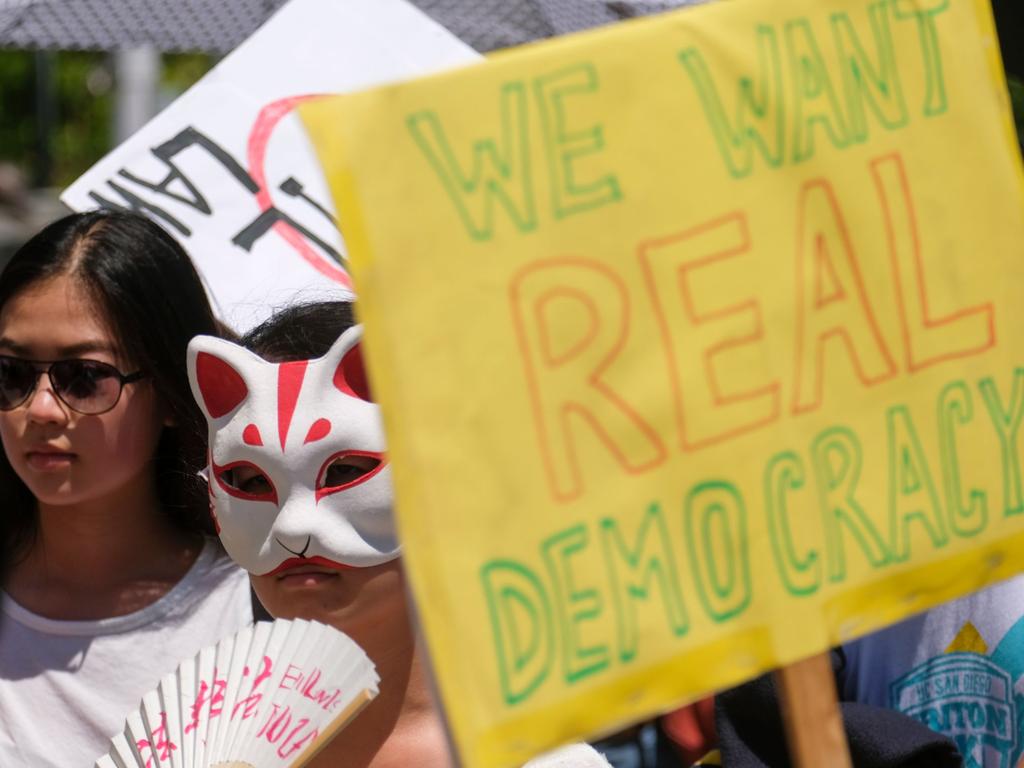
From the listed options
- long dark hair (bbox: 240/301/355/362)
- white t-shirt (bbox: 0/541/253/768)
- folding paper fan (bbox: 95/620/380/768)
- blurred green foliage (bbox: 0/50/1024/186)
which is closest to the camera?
folding paper fan (bbox: 95/620/380/768)

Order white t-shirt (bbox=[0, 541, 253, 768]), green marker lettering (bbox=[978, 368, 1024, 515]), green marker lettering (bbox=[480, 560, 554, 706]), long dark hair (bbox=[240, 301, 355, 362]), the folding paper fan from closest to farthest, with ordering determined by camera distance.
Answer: green marker lettering (bbox=[480, 560, 554, 706])
green marker lettering (bbox=[978, 368, 1024, 515])
the folding paper fan
long dark hair (bbox=[240, 301, 355, 362])
white t-shirt (bbox=[0, 541, 253, 768])

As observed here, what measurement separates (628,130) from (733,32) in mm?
165

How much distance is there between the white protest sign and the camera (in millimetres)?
3006

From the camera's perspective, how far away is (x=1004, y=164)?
62.6 inches

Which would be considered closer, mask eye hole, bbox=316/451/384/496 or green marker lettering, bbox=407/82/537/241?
green marker lettering, bbox=407/82/537/241

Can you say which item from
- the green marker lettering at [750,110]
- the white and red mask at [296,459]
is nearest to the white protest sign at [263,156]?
the white and red mask at [296,459]

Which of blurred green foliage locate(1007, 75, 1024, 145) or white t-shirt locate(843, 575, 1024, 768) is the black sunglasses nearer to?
white t-shirt locate(843, 575, 1024, 768)

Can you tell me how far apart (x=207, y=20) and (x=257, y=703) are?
2.27 m

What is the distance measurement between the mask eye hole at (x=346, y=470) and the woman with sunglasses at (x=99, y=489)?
54 centimetres

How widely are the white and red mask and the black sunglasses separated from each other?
49cm

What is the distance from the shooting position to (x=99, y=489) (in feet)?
8.08

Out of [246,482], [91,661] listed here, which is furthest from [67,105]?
[246,482]

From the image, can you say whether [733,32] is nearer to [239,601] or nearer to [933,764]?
[933,764]

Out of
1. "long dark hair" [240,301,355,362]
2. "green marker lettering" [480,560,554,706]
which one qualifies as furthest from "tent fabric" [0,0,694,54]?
"green marker lettering" [480,560,554,706]
